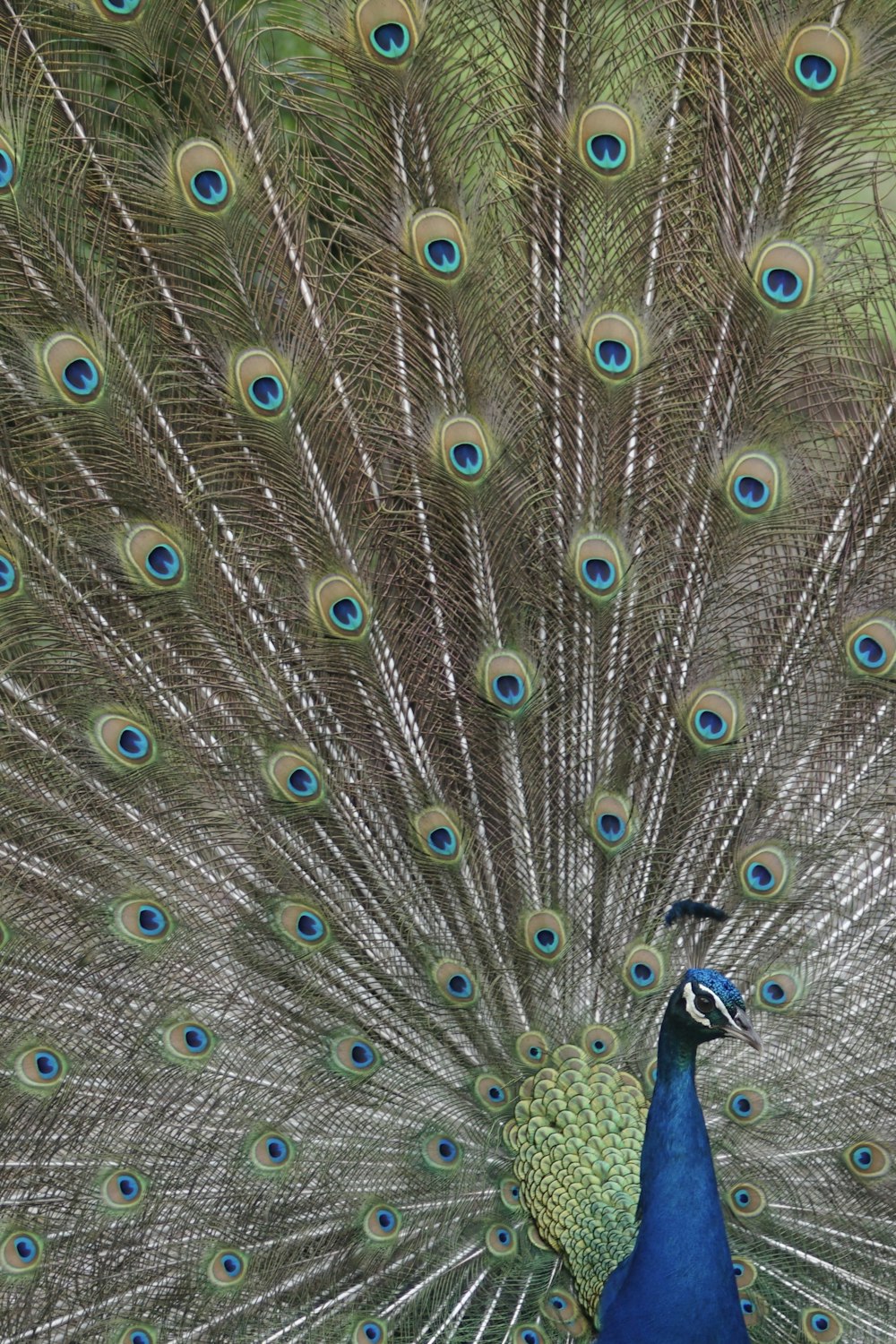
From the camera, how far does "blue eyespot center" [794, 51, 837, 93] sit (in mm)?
A: 1899

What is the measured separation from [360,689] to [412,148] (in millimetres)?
817

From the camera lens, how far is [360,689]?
2330 millimetres

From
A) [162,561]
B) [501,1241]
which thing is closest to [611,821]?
[501,1241]

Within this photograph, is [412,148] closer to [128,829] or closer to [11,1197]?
[128,829]

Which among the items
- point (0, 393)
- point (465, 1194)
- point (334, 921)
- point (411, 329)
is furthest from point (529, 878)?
point (0, 393)

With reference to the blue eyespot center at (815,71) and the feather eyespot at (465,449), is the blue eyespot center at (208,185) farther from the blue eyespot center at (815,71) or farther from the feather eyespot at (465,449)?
the blue eyespot center at (815,71)

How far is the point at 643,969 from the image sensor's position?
2400 mm

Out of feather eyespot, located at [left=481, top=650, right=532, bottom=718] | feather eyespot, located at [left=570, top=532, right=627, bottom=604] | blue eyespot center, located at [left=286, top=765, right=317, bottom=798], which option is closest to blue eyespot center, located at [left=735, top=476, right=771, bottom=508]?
feather eyespot, located at [left=570, top=532, right=627, bottom=604]

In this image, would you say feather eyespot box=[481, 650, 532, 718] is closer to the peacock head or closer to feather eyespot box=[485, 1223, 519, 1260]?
the peacock head

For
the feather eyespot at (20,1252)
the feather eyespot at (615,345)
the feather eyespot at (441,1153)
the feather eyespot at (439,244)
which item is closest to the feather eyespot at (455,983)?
the feather eyespot at (441,1153)

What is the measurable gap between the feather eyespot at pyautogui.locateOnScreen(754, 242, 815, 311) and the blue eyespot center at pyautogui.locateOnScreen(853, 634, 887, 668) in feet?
1.68

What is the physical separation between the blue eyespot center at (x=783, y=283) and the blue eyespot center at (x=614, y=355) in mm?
221

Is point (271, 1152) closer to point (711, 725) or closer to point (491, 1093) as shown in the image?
point (491, 1093)

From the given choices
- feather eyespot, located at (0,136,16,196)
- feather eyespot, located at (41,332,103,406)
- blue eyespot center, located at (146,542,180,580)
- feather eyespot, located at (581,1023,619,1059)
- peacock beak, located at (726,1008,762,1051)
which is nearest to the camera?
peacock beak, located at (726,1008,762,1051)
